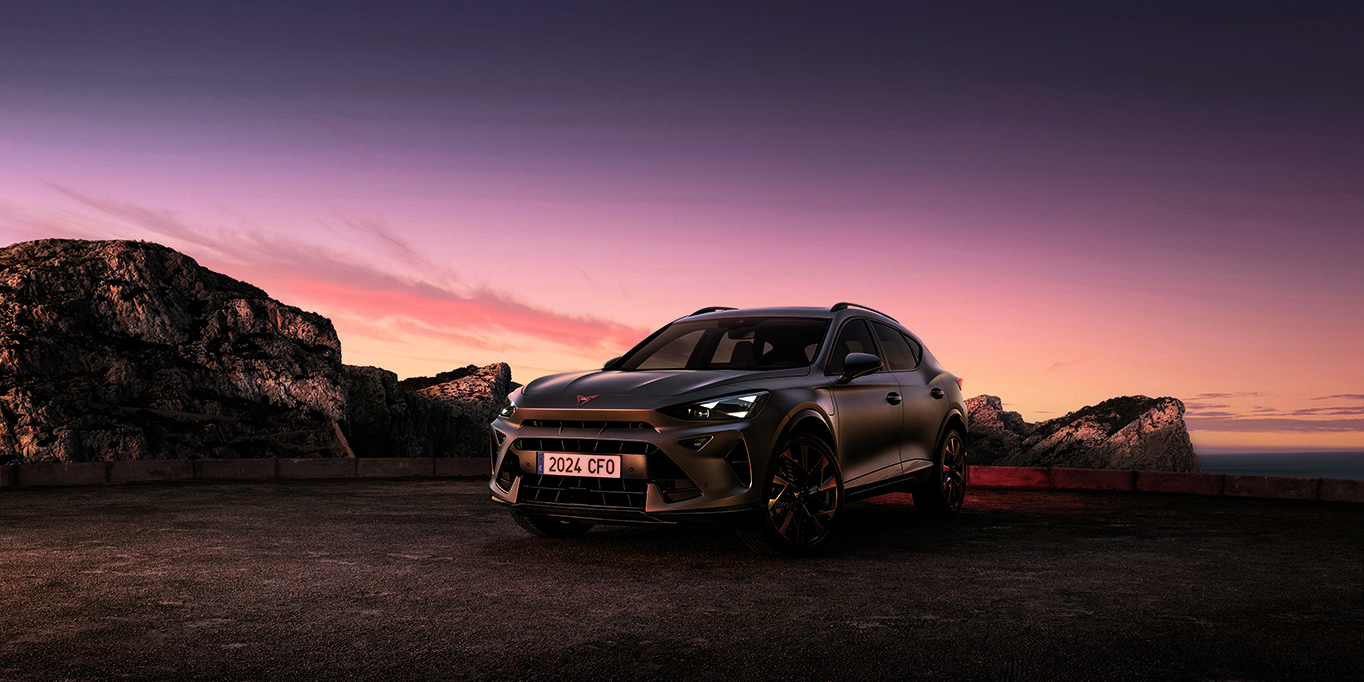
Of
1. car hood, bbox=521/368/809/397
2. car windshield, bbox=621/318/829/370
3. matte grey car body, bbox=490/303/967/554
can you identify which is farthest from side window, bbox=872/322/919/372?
car hood, bbox=521/368/809/397

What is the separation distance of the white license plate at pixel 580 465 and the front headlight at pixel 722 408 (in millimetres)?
454

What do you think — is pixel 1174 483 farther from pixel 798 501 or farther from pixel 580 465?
pixel 580 465

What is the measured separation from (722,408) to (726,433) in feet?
0.65

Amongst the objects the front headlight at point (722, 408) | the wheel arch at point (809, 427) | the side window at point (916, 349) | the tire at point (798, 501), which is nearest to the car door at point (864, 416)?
the wheel arch at point (809, 427)

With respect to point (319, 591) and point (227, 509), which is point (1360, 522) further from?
point (227, 509)

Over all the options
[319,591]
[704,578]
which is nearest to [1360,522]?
[704,578]

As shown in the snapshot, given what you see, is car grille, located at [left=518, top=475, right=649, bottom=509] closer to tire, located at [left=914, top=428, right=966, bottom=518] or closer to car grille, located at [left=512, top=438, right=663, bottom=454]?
car grille, located at [left=512, top=438, right=663, bottom=454]

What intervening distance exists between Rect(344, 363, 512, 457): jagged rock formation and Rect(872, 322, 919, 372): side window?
13372 millimetres

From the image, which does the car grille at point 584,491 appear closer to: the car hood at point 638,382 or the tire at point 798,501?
the car hood at point 638,382

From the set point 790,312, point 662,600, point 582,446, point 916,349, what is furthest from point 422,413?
point 662,600

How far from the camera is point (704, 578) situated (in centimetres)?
545

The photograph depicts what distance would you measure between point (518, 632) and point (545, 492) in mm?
2030

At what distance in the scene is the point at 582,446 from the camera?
5.98 m

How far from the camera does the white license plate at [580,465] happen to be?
5820 mm
